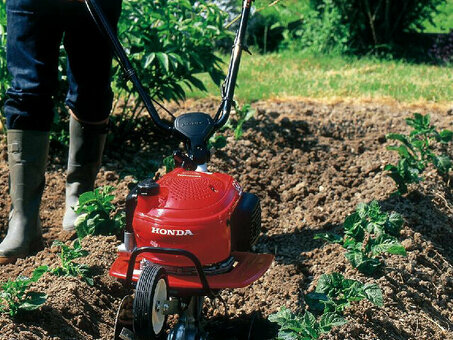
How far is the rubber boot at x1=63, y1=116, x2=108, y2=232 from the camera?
362 cm

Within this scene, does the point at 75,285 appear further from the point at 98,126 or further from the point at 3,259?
the point at 98,126

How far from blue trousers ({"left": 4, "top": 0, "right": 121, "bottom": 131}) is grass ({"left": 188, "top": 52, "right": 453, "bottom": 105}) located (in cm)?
170

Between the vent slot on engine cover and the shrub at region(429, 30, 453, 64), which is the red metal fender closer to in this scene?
the vent slot on engine cover

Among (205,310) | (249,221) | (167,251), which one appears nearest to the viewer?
(167,251)

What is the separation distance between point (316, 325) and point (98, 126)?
1.51m

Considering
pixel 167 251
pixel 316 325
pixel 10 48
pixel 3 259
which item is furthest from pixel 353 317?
pixel 10 48

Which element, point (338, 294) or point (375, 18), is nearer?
point (338, 294)

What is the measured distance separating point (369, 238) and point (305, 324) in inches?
24.2

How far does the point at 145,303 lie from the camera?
220 cm

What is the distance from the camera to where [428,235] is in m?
3.57

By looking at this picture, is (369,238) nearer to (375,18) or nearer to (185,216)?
(185,216)

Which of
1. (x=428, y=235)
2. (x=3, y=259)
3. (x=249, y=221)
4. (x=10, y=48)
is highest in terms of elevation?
(x=10, y=48)

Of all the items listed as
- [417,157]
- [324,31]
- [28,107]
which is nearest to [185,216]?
[28,107]

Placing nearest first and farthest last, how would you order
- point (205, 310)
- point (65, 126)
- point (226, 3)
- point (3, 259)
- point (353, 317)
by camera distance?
point (353, 317) → point (205, 310) → point (3, 259) → point (65, 126) → point (226, 3)
